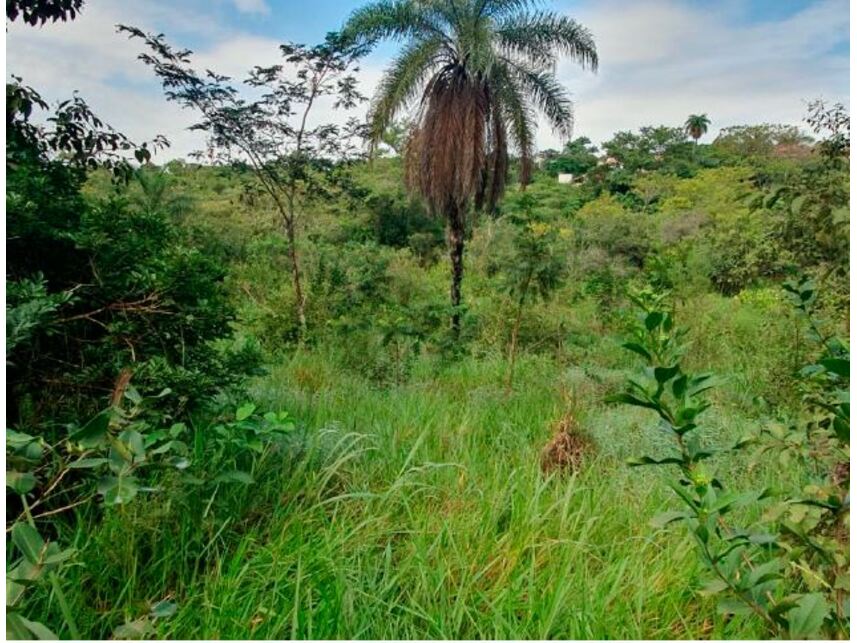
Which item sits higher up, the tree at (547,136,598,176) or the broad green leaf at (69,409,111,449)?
the tree at (547,136,598,176)

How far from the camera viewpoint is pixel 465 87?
21.3 ft

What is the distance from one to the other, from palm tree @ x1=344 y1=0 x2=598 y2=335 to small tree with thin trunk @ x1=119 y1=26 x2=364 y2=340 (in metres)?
0.34

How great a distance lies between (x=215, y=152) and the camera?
20.4 feet

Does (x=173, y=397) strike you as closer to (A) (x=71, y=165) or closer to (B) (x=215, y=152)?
(A) (x=71, y=165)

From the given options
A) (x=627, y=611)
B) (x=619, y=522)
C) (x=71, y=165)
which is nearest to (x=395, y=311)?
(x=71, y=165)

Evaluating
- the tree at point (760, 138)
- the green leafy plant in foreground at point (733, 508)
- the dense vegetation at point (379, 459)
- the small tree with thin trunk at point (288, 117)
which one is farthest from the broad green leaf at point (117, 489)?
the small tree with thin trunk at point (288, 117)

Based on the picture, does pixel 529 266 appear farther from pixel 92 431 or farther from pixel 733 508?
pixel 92 431

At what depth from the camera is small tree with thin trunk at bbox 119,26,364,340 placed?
579 cm

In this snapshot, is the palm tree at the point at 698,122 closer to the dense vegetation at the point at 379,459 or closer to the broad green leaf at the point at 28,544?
the dense vegetation at the point at 379,459

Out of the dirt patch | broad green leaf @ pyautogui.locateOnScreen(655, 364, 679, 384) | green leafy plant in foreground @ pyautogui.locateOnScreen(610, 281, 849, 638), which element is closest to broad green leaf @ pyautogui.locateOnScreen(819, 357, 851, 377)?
green leafy plant in foreground @ pyautogui.locateOnScreen(610, 281, 849, 638)

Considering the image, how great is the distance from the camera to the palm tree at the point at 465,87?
20.3 ft

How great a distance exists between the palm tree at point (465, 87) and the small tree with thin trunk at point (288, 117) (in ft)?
1.10

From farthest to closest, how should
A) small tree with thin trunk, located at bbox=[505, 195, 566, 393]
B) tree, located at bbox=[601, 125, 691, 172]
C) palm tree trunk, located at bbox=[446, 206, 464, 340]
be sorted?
tree, located at bbox=[601, 125, 691, 172] < palm tree trunk, located at bbox=[446, 206, 464, 340] < small tree with thin trunk, located at bbox=[505, 195, 566, 393]

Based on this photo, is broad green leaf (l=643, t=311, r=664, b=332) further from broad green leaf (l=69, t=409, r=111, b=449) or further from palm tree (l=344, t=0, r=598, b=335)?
palm tree (l=344, t=0, r=598, b=335)
